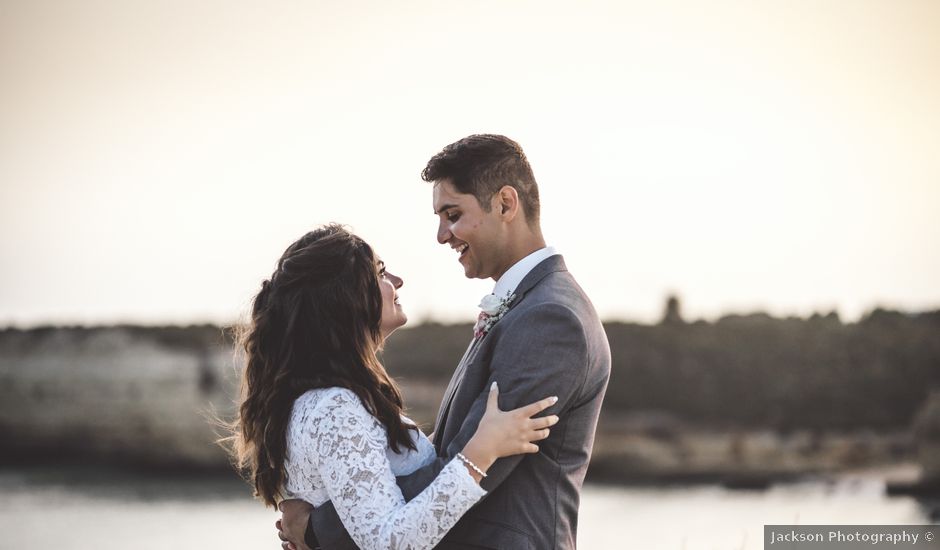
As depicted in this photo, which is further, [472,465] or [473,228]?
[473,228]

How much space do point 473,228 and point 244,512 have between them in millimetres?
13869

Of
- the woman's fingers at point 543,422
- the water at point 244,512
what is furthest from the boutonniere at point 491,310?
the water at point 244,512

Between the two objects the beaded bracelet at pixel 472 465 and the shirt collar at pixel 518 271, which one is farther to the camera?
the shirt collar at pixel 518 271

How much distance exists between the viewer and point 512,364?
10.3 ft

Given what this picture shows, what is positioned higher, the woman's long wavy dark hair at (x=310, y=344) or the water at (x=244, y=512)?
the woman's long wavy dark hair at (x=310, y=344)

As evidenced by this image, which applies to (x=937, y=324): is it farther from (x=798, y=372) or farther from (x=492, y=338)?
(x=492, y=338)

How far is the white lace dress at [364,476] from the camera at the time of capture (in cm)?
297

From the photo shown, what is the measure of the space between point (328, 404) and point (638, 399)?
16208 mm

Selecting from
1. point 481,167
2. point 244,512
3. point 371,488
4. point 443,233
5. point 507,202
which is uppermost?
point 481,167

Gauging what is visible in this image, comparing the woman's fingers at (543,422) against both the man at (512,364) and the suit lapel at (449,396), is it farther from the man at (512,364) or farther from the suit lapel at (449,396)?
the suit lapel at (449,396)

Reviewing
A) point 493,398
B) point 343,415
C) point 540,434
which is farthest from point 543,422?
point 343,415

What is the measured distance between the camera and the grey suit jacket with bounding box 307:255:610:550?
3.12m

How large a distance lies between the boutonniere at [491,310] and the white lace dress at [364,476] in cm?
50

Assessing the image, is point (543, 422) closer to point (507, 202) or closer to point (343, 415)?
point (343, 415)
